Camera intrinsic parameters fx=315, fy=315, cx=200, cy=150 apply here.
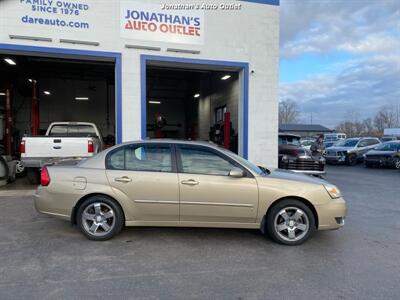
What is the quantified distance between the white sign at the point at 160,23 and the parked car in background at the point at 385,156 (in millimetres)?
12286

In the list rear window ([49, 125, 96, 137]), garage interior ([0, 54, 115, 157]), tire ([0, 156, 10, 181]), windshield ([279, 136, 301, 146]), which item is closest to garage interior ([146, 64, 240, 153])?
windshield ([279, 136, 301, 146])

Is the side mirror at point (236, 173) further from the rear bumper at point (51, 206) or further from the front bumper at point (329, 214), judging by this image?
the rear bumper at point (51, 206)

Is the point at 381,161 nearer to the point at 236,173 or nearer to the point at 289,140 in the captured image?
the point at 289,140

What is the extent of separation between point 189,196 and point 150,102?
73.5 ft

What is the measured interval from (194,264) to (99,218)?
→ 1697mm

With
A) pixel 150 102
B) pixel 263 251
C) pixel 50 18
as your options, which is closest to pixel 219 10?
pixel 50 18

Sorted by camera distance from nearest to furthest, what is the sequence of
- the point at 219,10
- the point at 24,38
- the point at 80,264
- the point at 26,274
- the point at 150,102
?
the point at 26,274
the point at 80,264
the point at 24,38
the point at 219,10
the point at 150,102

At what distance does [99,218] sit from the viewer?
15.5 ft

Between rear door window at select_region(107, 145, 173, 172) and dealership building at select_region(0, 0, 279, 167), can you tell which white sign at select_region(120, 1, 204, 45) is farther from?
rear door window at select_region(107, 145, 173, 172)

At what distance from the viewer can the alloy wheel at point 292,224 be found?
4.62m

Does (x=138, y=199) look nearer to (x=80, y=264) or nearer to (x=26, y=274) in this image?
(x=80, y=264)

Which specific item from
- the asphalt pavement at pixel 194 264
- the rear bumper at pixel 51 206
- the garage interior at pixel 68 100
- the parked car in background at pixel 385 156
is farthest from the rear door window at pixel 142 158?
the garage interior at pixel 68 100

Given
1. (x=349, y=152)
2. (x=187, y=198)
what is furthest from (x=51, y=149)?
(x=349, y=152)

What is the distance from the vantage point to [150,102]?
2619 centimetres
